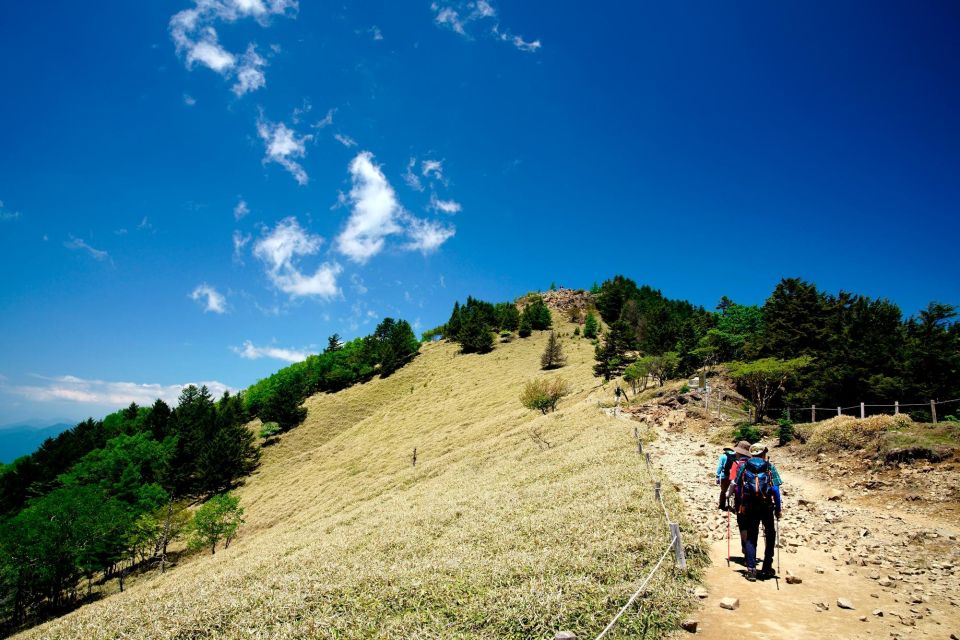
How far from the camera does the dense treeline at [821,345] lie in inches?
1123

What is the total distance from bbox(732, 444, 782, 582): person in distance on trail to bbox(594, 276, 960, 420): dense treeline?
94.9 feet

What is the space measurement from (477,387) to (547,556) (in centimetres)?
6309

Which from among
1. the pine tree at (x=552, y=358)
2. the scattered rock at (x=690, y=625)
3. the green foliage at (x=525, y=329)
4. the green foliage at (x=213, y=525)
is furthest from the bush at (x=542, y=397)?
the green foliage at (x=525, y=329)

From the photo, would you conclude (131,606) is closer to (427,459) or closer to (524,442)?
(524,442)

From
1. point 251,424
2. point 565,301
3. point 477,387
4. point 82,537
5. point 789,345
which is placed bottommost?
point 82,537

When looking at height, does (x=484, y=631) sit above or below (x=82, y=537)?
above

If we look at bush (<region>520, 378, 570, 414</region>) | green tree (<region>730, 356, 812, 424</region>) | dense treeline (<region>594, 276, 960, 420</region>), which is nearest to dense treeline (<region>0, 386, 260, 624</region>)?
bush (<region>520, 378, 570, 414</region>)

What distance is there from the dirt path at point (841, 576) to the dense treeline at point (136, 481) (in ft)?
144

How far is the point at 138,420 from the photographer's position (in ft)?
273

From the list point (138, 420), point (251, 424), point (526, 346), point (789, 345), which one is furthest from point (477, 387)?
point (138, 420)

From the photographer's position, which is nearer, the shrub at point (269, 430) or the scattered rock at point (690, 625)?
the scattered rock at point (690, 625)

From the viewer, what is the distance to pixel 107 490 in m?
50.9

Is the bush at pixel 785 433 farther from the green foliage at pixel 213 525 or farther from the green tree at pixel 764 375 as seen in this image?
the green foliage at pixel 213 525

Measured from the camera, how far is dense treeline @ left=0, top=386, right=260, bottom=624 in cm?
3634
